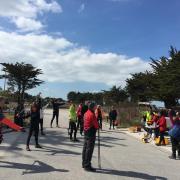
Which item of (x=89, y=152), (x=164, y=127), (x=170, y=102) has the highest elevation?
(x=170, y=102)

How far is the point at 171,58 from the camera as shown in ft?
185

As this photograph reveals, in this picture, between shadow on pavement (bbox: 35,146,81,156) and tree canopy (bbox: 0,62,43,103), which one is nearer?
shadow on pavement (bbox: 35,146,81,156)

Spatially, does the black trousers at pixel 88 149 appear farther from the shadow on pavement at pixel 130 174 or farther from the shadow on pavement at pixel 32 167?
the shadow on pavement at pixel 32 167

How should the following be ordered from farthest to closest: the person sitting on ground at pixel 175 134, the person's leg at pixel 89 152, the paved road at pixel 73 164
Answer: the person sitting on ground at pixel 175 134, the person's leg at pixel 89 152, the paved road at pixel 73 164

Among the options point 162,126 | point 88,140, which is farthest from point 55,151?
point 162,126

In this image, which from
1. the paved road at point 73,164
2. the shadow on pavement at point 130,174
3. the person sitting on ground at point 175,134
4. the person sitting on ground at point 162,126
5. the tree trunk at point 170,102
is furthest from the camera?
the tree trunk at point 170,102

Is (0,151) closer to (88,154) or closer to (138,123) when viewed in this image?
(88,154)

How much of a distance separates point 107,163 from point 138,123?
882 inches

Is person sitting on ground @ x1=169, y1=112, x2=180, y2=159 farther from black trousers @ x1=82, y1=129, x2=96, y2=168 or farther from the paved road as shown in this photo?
black trousers @ x1=82, y1=129, x2=96, y2=168

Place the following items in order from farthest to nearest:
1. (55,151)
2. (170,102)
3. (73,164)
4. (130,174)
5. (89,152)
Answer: (170,102), (55,151), (73,164), (89,152), (130,174)

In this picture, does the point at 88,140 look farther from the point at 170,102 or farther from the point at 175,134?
the point at 170,102

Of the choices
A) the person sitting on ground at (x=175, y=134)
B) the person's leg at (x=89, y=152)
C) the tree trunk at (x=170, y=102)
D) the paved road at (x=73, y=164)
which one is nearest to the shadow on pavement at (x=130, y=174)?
the paved road at (x=73, y=164)

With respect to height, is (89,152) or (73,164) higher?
(89,152)

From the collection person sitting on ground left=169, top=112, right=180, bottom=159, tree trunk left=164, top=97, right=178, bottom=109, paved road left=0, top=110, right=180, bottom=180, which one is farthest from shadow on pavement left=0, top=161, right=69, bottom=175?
tree trunk left=164, top=97, right=178, bottom=109
